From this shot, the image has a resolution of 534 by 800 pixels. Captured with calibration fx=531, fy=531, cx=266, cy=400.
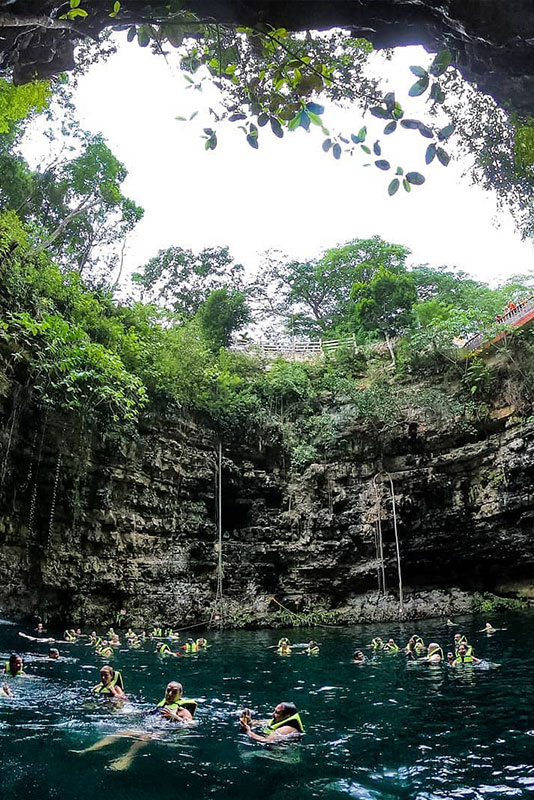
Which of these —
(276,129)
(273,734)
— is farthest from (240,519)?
(276,129)

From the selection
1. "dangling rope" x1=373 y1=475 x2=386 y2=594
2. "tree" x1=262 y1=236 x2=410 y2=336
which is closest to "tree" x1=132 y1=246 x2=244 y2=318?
"tree" x1=262 y1=236 x2=410 y2=336

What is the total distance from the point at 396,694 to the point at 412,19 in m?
9.31

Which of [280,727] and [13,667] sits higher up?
[13,667]

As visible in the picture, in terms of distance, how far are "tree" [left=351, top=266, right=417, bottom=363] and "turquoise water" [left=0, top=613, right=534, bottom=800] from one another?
16.9 metres

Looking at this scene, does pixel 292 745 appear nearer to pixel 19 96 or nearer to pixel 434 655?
pixel 434 655

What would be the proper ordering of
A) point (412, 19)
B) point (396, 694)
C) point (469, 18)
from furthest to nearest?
point (396, 694) → point (412, 19) → point (469, 18)

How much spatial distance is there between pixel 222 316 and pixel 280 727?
21.0 metres

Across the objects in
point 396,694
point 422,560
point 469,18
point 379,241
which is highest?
point 379,241

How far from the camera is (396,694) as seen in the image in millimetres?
8461

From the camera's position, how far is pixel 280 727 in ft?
20.1

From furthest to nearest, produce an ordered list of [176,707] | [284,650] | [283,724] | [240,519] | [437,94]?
1. [240,519]
2. [284,650]
3. [176,707]
4. [283,724]
5. [437,94]

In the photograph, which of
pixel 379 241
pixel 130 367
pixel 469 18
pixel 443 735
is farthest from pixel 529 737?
pixel 379 241

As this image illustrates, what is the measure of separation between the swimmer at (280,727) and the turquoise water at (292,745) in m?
0.13

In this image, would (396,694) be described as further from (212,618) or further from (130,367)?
(130,367)
